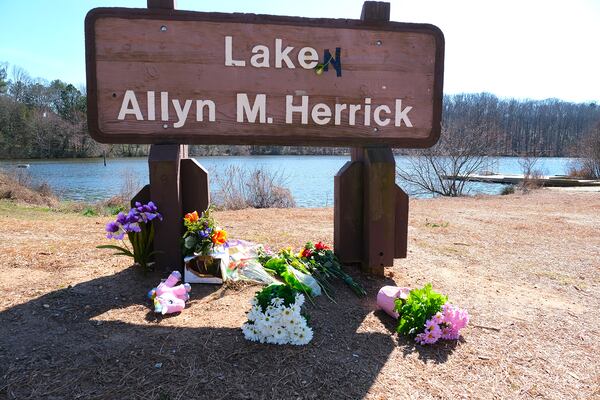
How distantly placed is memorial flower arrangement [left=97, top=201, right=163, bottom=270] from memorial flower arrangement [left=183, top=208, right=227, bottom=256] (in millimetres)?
248

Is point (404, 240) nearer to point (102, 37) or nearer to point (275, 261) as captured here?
point (275, 261)

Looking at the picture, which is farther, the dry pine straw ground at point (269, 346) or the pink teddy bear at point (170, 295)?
the pink teddy bear at point (170, 295)

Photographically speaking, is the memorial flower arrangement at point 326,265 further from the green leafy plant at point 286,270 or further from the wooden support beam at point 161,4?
the wooden support beam at point 161,4

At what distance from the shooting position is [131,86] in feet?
10.8

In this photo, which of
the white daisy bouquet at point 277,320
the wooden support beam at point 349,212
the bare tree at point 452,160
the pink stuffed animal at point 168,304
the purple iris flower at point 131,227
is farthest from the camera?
the bare tree at point 452,160

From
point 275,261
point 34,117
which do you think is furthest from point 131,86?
point 34,117

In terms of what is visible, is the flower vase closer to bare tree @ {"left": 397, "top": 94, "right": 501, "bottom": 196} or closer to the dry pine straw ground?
the dry pine straw ground

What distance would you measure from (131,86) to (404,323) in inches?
105

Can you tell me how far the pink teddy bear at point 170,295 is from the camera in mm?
2826

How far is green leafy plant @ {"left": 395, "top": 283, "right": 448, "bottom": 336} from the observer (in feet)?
9.00

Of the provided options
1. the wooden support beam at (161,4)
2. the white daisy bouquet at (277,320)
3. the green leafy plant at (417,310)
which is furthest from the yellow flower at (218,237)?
the wooden support beam at (161,4)

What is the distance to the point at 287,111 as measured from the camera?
137 inches

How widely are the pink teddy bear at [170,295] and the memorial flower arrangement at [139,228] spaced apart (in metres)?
0.43

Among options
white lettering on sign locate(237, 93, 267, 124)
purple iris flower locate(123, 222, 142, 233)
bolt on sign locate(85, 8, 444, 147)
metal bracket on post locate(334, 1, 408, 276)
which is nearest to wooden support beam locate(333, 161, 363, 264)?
metal bracket on post locate(334, 1, 408, 276)
